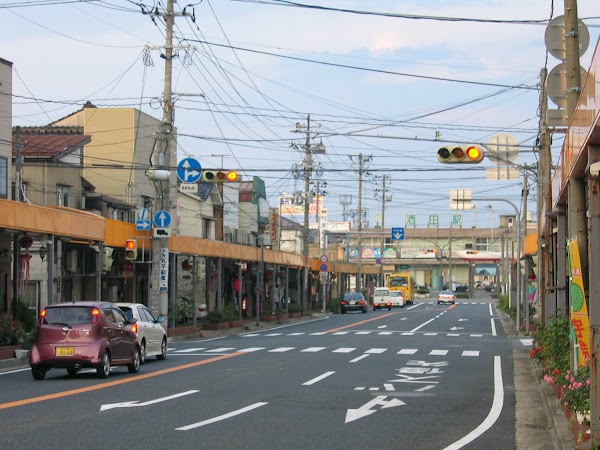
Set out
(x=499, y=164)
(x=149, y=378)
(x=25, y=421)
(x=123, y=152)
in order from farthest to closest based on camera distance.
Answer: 1. (x=123, y=152)
2. (x=499, y=164)
3. (x=149, y=378)
4. (x=25, y=421)

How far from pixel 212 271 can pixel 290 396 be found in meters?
42.8

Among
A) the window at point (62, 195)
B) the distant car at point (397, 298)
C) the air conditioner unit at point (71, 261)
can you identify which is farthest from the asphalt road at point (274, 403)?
the distant car at point (397, 298)

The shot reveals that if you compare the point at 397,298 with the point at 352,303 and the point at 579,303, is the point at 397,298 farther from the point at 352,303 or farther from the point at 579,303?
the point at 579,303

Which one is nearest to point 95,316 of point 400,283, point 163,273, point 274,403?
point 274,403

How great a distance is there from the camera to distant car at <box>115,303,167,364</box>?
23.9m

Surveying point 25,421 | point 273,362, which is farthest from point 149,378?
point 25,421

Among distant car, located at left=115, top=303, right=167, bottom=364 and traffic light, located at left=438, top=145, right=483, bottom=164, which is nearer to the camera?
traffic light, located at left=438, top=145, right=483, bottom=164

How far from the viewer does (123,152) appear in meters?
53.9

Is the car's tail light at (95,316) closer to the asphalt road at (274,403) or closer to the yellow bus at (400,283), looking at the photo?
the asphalt road at (274,403)

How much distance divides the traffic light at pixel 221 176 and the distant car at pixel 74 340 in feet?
29.3

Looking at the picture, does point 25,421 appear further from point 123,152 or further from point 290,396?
point 123,152

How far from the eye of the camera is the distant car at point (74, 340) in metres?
19.5

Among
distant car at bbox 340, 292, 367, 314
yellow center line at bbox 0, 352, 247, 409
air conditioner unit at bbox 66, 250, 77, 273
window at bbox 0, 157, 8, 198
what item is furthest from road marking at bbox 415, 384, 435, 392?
distant car at bbox 340, 292, 367, 314

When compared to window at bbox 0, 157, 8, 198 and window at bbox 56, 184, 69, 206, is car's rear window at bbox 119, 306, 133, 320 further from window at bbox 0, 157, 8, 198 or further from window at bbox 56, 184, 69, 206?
window at bbox 56, 184, 69, 206
